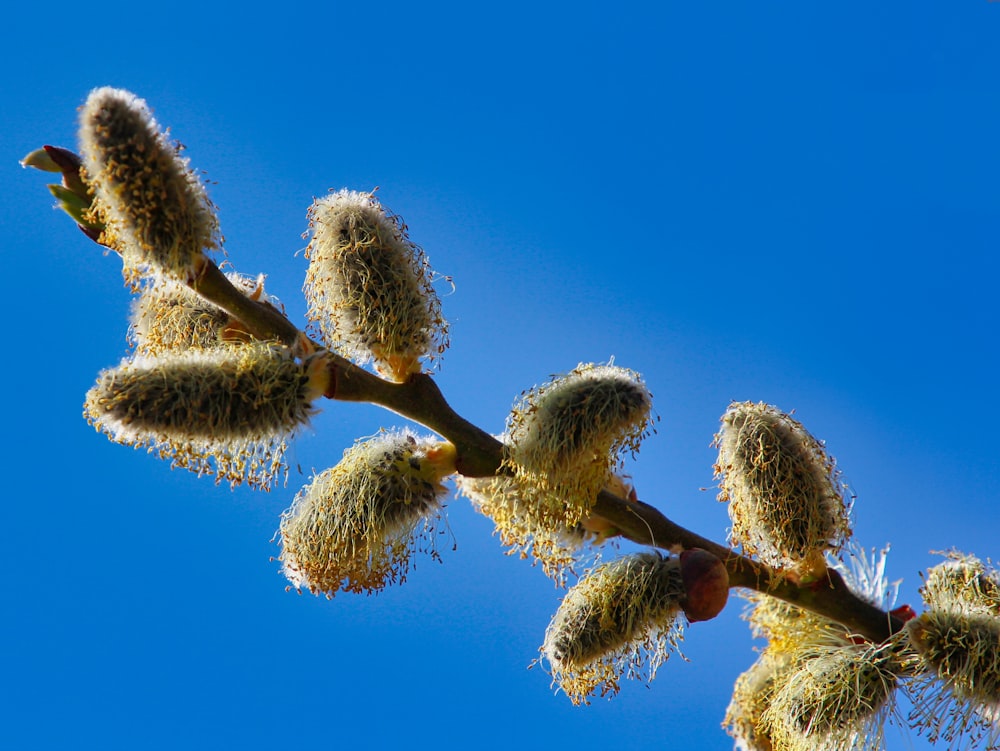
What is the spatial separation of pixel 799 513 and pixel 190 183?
147 cm

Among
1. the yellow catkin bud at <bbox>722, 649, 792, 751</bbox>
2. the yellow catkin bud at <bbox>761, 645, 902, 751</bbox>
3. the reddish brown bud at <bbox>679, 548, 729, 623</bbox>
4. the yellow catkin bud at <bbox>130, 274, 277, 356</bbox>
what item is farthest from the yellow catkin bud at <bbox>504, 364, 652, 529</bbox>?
the yellow catkin bud at <bbox>722, 649, 792, 751</bbox>

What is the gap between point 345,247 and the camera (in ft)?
7.35

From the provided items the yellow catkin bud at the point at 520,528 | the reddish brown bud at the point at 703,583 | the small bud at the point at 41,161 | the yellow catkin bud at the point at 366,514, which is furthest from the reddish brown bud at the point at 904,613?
the small bud at the point at 41,161

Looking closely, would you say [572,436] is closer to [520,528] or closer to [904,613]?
[520,528]

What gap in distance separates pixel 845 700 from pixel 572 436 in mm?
962

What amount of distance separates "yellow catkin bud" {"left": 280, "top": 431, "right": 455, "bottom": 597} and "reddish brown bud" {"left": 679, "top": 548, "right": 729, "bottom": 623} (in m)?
0.58

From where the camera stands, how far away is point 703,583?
2.30 meters

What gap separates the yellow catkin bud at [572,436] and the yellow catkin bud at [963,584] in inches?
37.8

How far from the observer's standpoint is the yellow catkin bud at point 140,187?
1819 mm

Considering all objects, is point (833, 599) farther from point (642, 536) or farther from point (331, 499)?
point (331, 499)

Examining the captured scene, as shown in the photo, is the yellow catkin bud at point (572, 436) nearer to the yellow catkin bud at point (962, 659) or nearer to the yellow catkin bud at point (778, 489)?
the yellow catkin bud at point (778, 489)

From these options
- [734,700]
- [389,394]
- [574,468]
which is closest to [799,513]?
[574,468]

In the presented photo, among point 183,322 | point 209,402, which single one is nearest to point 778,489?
point 209,402

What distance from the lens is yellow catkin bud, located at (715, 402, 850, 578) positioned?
2299 millimetres
